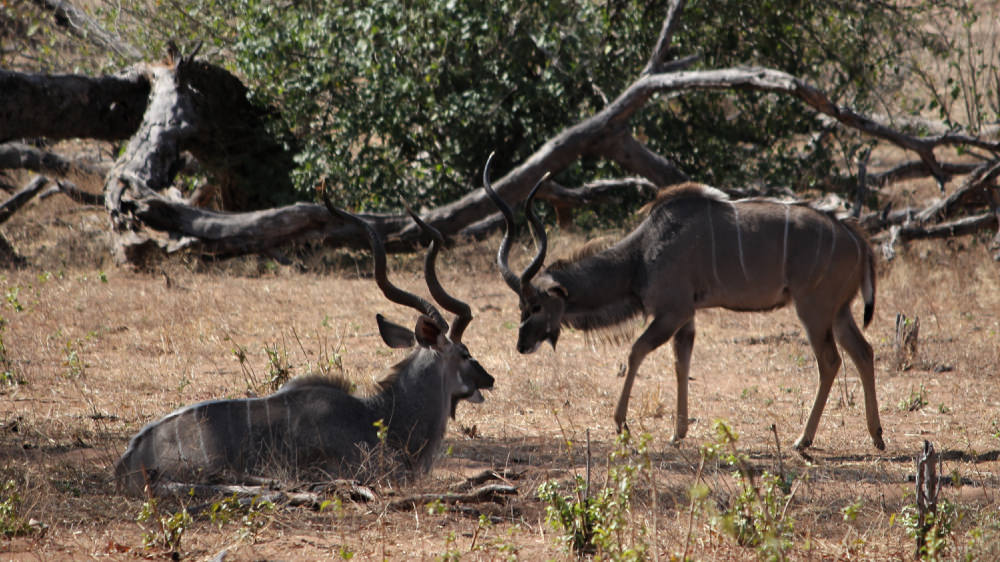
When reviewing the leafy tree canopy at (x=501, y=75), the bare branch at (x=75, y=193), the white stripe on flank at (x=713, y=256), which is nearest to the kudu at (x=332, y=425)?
Answer: the white stripe on flank at (x=713, y=256)

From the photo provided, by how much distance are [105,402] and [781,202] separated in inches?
152

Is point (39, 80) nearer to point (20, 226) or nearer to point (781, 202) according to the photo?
point (20, 226)

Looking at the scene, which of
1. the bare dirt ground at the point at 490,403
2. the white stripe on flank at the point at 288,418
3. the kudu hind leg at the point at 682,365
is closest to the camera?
the bare dirt ground at the point at 490,403

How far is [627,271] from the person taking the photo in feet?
18.6

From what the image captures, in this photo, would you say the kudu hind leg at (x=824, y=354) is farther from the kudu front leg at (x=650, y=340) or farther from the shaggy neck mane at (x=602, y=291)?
the shaggy neck mane at (x=602, y=291)

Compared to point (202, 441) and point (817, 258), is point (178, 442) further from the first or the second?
point (817, 258)

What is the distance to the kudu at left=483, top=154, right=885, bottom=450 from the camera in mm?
5297

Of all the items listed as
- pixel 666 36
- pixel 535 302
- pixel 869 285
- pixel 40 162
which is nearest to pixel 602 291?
pixel 535 302

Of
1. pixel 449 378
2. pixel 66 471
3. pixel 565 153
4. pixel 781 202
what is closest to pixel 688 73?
pixel 565 153

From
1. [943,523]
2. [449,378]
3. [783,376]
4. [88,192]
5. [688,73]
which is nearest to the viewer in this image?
[943,523]

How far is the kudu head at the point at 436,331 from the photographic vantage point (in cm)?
421

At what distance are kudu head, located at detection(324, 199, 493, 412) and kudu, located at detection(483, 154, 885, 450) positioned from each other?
3.21 ft

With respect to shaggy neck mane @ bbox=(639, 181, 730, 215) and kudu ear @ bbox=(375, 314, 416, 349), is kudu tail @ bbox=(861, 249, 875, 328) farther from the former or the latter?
Answer: kudu ear @ bbox=(375, 314, 416, 349)

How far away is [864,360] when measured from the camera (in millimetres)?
5285
